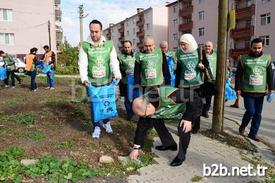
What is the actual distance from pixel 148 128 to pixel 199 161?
0.92 m

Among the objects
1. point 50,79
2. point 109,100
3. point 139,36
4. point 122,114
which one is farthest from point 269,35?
point 139,36

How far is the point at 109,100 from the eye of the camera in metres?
5.78

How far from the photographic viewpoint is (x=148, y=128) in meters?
5.15

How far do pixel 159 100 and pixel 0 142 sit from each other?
2.73 meters

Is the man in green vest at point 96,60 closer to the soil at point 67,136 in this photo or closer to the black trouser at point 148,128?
the soil at point 67,136

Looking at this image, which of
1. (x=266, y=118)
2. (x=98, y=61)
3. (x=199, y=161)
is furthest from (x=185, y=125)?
(x=266, y=118)

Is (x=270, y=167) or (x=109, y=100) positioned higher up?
(x=109, y=100)

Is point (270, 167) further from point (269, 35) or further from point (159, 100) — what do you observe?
point (269, 35)

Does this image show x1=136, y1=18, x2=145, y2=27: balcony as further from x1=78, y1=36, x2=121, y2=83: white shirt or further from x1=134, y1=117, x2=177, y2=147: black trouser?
x1=134, y1=117, x2=177, y2=147: black trouser

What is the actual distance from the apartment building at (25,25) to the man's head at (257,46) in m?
39.5

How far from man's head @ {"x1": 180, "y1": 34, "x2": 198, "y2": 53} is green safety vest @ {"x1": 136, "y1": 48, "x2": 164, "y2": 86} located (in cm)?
96

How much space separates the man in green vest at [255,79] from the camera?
20.4 feet

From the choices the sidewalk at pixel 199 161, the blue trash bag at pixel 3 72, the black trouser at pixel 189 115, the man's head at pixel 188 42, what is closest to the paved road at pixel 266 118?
the sidewalk at pixel 199 161

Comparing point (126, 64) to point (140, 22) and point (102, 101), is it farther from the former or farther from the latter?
point (140, 22)
